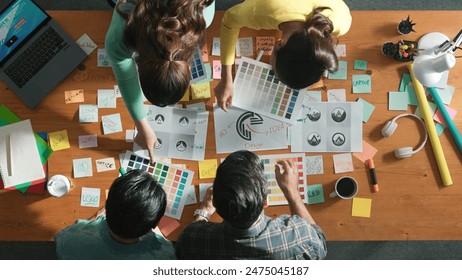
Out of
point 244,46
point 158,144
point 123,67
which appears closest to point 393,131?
point 244,46

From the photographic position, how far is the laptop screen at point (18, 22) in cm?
145

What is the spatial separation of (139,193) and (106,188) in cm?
33

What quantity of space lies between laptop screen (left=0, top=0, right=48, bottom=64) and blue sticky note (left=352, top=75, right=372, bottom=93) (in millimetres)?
1141

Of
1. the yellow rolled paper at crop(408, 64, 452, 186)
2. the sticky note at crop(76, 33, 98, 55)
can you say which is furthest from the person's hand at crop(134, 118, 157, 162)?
the yellow rolled paper at crop(408, 64, 452, 186)

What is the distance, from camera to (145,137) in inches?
55.6

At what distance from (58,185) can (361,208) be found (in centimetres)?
107

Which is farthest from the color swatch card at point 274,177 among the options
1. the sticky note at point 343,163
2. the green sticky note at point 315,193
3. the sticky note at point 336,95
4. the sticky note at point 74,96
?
the sticky note at point 74,96

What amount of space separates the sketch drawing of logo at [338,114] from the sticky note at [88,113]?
855 millimetres

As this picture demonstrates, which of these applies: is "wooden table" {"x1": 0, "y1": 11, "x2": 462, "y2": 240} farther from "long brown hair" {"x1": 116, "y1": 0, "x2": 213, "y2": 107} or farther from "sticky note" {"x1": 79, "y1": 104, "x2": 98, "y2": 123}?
"long brown hair" {"x1": 116, "y1": 0, "x2": 213, "y2": 107}

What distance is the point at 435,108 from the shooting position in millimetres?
1479

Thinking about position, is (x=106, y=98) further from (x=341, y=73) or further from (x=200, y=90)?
(x=341, y=73)

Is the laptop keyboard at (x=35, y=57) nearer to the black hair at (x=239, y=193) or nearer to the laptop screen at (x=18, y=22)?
the laptop screen at (x=18, y=22)

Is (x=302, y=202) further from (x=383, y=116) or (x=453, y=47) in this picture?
(x=453, y=47)

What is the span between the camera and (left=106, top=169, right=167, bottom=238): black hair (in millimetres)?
1149
